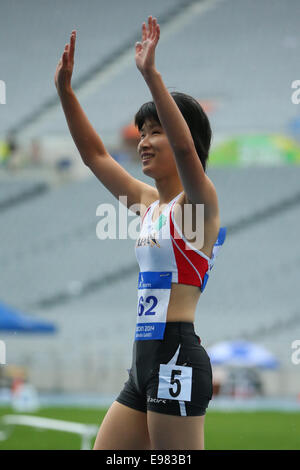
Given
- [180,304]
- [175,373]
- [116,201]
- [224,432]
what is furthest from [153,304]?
[116,201]

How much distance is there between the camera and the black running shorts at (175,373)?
221 centimetres

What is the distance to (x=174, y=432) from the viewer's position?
218 centimetres

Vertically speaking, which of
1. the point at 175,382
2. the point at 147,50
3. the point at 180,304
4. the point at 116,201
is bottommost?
the point at 175,382

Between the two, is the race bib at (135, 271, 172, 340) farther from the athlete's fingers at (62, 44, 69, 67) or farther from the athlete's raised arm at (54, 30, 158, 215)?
the athlete's fingers at (62, 44, 69, 67)

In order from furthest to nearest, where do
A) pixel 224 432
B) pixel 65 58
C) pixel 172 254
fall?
1. pixel 224 432
2. pixel 65 58
3. pixel 172 254

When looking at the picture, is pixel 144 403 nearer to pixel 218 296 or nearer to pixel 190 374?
pixel 190 374

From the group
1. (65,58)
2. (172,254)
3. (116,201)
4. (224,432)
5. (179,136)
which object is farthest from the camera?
(116,201)

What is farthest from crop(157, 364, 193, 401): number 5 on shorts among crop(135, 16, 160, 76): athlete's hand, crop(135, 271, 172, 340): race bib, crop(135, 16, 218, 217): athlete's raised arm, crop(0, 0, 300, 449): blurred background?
crop(0, 0, 300, 449): blurred background

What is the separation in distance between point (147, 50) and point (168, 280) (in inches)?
27.2

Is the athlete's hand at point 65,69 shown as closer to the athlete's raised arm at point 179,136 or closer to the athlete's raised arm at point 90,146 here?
the athlete's raised arm at point 90,146

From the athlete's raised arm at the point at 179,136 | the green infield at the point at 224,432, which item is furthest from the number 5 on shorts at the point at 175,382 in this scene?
the green infield at the point at 224,432

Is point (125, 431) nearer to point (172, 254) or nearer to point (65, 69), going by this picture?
point (172, 254)

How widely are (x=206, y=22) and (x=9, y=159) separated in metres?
5.65

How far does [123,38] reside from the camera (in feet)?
53.8
